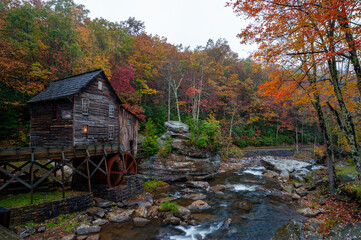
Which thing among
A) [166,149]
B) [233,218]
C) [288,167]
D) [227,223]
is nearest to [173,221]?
[227,223]

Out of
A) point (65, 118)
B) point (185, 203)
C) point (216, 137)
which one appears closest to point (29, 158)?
point (65, 118)

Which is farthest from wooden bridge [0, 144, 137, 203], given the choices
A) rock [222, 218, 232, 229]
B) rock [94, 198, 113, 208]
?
rock [222, 218, 232, 229]

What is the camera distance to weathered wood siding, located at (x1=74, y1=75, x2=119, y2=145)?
1541 cm

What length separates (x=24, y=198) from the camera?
10.9 meters

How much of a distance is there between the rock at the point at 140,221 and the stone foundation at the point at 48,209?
349 cm

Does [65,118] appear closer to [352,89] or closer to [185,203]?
[185,203]

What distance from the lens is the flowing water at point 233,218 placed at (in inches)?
355

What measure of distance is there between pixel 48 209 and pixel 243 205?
1190 cm

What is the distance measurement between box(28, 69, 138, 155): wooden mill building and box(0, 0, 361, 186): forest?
3770 millimetres

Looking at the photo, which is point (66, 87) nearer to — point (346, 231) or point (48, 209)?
point (48, 209)

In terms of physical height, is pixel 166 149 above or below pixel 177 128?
below

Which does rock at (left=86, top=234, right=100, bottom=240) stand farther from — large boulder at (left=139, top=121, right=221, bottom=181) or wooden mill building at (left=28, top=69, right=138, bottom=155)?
large boulder at (left=139, top=121, right=221, bottom=181)

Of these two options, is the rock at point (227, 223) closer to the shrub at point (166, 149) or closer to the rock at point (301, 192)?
the rock at point (301, 192)

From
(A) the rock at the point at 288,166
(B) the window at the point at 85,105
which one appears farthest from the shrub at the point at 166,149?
(A) the rock at the point at 288,166
